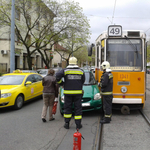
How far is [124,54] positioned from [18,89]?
14.5ft

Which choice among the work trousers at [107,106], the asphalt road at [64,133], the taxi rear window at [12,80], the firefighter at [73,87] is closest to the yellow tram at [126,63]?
the asphalt road at [64,133]

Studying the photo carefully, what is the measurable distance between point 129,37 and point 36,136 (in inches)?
175

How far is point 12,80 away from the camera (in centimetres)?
818

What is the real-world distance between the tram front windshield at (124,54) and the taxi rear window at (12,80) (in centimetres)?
414

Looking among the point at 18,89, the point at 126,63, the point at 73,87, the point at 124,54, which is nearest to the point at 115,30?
the point at 124,54

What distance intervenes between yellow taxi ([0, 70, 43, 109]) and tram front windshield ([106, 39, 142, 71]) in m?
3.81

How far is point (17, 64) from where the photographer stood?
27.4 metres

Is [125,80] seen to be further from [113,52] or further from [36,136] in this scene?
[36,136]

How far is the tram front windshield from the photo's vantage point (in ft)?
20.7

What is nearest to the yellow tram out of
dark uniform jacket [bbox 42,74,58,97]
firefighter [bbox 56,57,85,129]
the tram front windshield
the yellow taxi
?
the tram front windshield

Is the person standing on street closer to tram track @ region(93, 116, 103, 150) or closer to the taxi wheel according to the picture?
tram track @ region(93, 116, 103, 150)

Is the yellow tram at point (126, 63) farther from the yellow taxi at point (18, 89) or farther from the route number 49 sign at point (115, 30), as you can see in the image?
the yellow taxi at point (18, 89)

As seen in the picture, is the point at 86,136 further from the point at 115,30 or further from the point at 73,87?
the point at 115,30

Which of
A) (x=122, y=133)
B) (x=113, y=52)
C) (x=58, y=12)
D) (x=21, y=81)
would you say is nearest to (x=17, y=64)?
(x=58, y=12)
